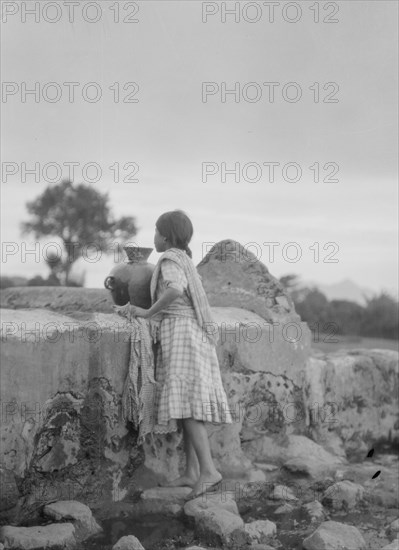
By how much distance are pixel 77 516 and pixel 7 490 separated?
0.38 m

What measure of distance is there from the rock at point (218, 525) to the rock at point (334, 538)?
35 cm

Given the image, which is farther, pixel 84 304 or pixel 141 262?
pixel 84 304

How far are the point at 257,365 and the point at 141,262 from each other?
4.23 feet

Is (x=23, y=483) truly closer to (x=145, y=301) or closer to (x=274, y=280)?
(x=145, y=301)

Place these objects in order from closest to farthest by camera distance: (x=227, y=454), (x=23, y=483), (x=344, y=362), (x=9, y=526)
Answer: (x=9, y=526) → (x=23, y=483) → (x=227, y=454) → (x=344, y=362)

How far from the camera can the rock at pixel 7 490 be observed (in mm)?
3959

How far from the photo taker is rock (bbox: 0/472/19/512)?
13.0 feet

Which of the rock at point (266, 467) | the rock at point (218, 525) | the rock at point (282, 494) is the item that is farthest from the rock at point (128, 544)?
the rock at point (266, 467)

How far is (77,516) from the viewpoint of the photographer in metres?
3.98

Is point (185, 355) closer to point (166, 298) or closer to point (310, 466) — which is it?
point (166, 298)

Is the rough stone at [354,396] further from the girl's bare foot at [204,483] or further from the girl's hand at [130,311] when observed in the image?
the girl's hand at [130,311]

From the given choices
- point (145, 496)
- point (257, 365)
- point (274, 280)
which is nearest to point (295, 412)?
point (257, 365)

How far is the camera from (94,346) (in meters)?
4.47

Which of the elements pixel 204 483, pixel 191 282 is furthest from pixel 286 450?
pixel 191 282
